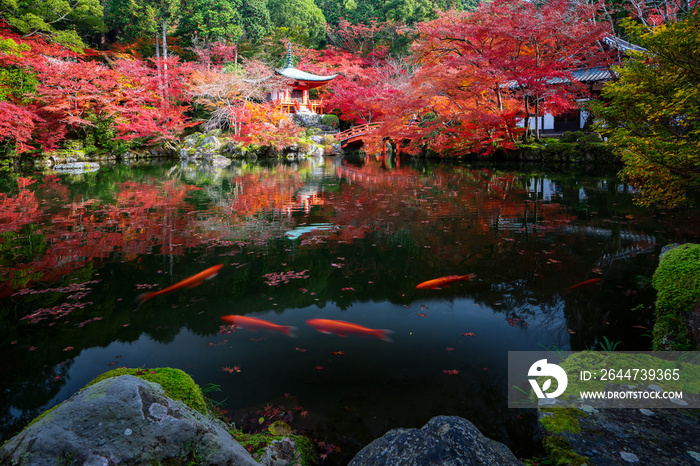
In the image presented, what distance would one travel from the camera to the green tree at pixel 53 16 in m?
20.9

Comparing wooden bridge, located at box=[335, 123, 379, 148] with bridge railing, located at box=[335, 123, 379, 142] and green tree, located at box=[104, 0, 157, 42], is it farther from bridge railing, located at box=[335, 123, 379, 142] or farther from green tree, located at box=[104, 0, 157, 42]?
green tree, located at box=[104, 0, 157, 42]

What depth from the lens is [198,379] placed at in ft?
9.38

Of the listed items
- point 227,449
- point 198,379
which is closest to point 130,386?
point 227,449

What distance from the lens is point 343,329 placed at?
354 centimetres

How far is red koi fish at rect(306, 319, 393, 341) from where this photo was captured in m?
3.45

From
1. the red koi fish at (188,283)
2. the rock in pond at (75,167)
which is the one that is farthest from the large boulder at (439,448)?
the rock in pond at (75,167)

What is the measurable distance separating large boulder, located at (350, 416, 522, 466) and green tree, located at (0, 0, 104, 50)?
27664 millimetres

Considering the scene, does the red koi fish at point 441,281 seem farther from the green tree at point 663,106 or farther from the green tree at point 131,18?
the green tree at point 131,18

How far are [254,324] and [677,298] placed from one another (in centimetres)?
333

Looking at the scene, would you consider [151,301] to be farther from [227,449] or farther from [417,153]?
[417,153]

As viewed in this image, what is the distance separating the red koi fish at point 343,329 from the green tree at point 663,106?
3.72 meters

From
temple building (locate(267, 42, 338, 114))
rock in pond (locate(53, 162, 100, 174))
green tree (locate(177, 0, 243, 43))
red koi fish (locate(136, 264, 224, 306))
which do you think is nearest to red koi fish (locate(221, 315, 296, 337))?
red koi fish (locate(136, 264, 224, 306))

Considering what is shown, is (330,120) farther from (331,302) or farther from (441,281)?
(331,302)

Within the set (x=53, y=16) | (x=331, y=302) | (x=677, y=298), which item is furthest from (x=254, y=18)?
(x=677, y=298)
